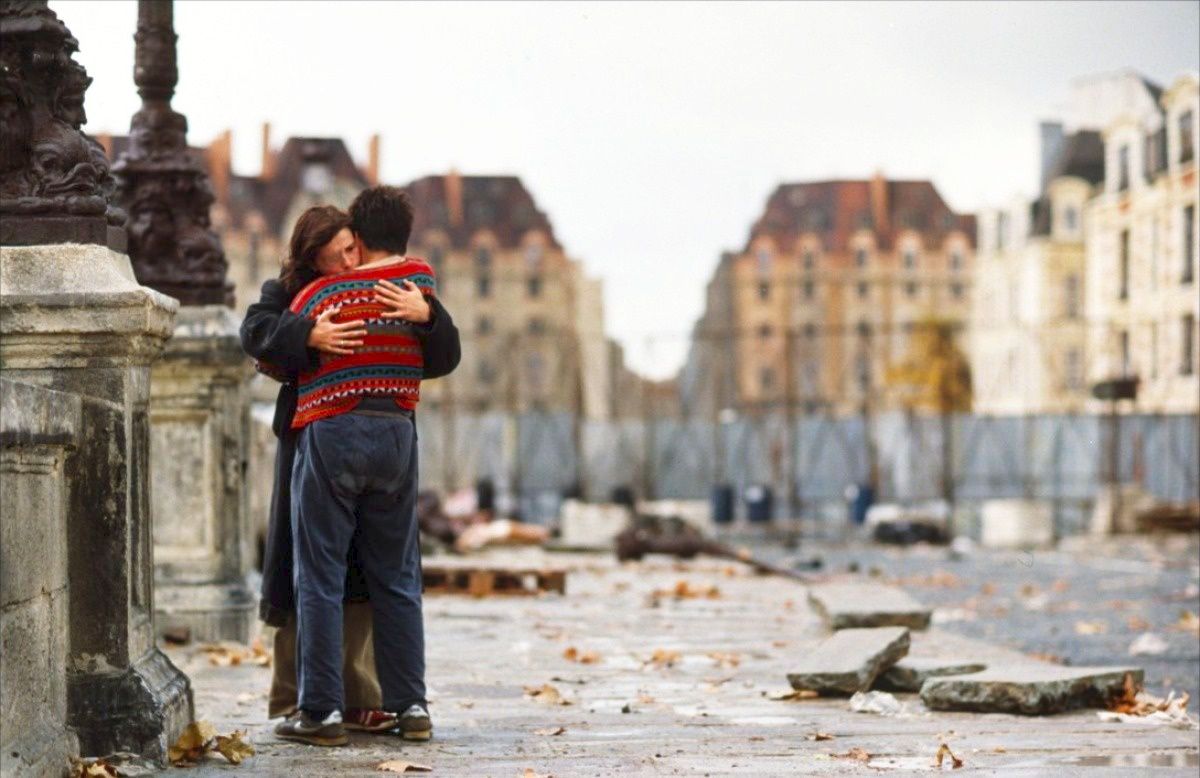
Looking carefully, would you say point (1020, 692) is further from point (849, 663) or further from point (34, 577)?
point (34, 577)

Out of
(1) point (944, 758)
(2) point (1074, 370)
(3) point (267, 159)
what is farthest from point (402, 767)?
(3) point (267, 159)

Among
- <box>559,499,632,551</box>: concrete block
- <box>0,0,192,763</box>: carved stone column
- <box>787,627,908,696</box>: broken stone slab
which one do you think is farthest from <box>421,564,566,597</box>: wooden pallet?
<box>559,499,632,551</box>: concrete block

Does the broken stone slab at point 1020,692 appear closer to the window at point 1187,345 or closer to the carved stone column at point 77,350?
the carved stone column at point 77,350

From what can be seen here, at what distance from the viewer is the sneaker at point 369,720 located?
6000 millimetres

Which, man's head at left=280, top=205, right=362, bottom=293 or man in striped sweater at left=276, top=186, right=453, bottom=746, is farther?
man's head at left=280, top=205, right=362, bottom=293

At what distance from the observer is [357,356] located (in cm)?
580

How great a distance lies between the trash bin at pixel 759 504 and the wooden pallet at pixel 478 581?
24.7m

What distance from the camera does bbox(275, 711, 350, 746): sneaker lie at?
5668 mm

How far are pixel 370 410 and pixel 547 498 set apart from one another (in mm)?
34820

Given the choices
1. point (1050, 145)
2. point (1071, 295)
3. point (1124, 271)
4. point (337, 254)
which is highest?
point (1050, 145)

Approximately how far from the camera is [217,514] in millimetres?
8617

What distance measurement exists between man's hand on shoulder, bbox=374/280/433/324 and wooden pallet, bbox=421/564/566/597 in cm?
734

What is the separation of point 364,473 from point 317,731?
790 mm

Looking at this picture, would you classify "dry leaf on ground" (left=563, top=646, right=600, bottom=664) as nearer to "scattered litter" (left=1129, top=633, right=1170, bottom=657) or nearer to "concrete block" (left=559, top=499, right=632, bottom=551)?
"scattered litter" (left=1129, top=633, right=1170, bottom=657)
